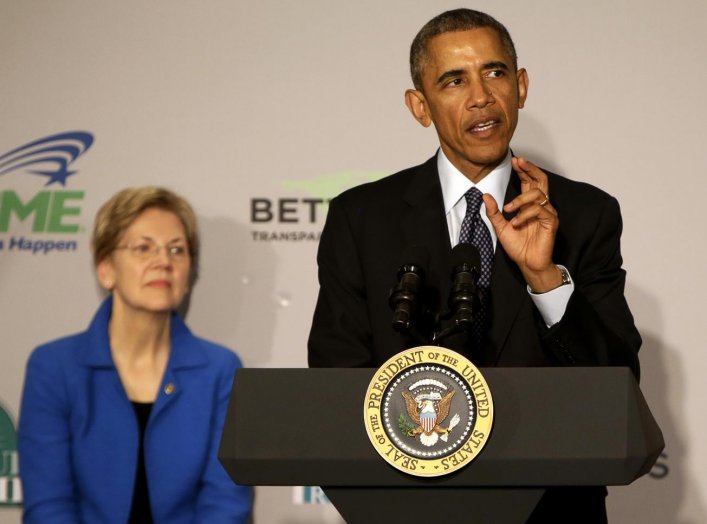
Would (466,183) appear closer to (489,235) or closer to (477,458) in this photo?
(489,235)

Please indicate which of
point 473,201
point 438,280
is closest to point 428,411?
point 438,280

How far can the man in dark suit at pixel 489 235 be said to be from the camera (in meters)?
2.12

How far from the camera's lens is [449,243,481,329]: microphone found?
176 centimetres

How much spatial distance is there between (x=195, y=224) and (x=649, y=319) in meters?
1.65

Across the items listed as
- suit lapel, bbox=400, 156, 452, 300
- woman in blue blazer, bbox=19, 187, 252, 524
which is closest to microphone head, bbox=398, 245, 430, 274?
suit lapel, bbox=400, 156, 452, 300

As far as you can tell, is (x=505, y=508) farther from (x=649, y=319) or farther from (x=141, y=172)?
(x=141, y=172)

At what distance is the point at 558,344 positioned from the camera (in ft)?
6.72

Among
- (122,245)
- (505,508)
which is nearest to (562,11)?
(122,245)

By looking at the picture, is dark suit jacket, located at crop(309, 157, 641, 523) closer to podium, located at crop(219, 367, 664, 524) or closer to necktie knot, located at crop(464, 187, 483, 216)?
necktie knot, located at crop(464, 187, 483, 216)

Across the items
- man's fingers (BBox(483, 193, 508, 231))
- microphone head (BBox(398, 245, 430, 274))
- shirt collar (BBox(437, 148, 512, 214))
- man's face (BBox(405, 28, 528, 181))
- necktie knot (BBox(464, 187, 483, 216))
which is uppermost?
man's face (BBox(405, 28, 528, 181))

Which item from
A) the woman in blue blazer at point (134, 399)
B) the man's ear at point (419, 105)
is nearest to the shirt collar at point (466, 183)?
the man's ear at point (419, 105)

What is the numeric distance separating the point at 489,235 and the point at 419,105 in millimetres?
463

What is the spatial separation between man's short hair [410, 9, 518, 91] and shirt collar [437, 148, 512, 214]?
241 mm

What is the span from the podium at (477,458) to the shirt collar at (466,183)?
2.81 feet
